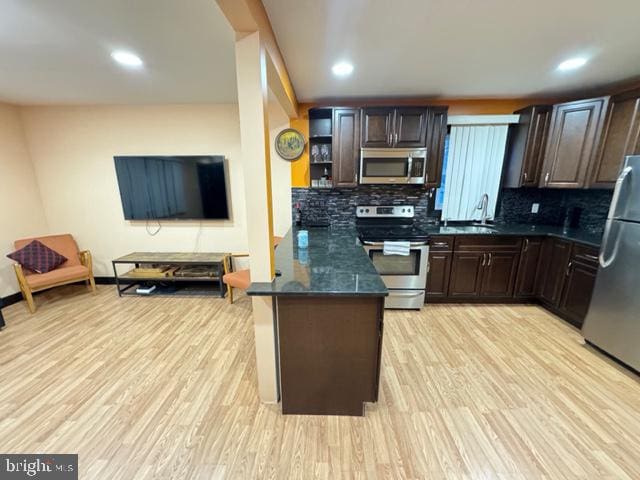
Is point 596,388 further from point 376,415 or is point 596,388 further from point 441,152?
point 441,152

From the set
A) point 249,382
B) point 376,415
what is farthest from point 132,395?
point 376,415

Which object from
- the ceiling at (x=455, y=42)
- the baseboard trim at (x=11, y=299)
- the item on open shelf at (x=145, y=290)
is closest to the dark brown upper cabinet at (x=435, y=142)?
the ceiling at (x=455, y=42)

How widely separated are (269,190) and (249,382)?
1.48 meters

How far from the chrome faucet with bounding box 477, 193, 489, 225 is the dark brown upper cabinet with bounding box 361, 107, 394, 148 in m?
1.47

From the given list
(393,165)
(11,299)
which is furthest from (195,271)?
(393,165)

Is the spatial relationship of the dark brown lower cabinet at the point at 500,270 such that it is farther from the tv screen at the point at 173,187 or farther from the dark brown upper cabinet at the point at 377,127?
the tv screen at the point at 173,187

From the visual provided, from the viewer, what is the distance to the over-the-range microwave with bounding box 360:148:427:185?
111 inches

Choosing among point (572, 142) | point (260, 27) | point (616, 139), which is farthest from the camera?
point (572, 142)

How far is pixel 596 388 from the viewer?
6.01 ft

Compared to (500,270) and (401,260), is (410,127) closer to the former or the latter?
(401,260)

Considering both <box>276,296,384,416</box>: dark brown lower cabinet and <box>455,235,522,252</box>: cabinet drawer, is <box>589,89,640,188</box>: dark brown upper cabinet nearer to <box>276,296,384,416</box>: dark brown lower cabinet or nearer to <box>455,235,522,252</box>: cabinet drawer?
<box>455,235,522,252</box>: cabinet drawer

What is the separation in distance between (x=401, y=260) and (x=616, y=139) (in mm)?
2283

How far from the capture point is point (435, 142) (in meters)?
2.84

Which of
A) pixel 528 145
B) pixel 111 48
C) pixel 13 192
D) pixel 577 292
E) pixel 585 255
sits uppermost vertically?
pixel 111 48
